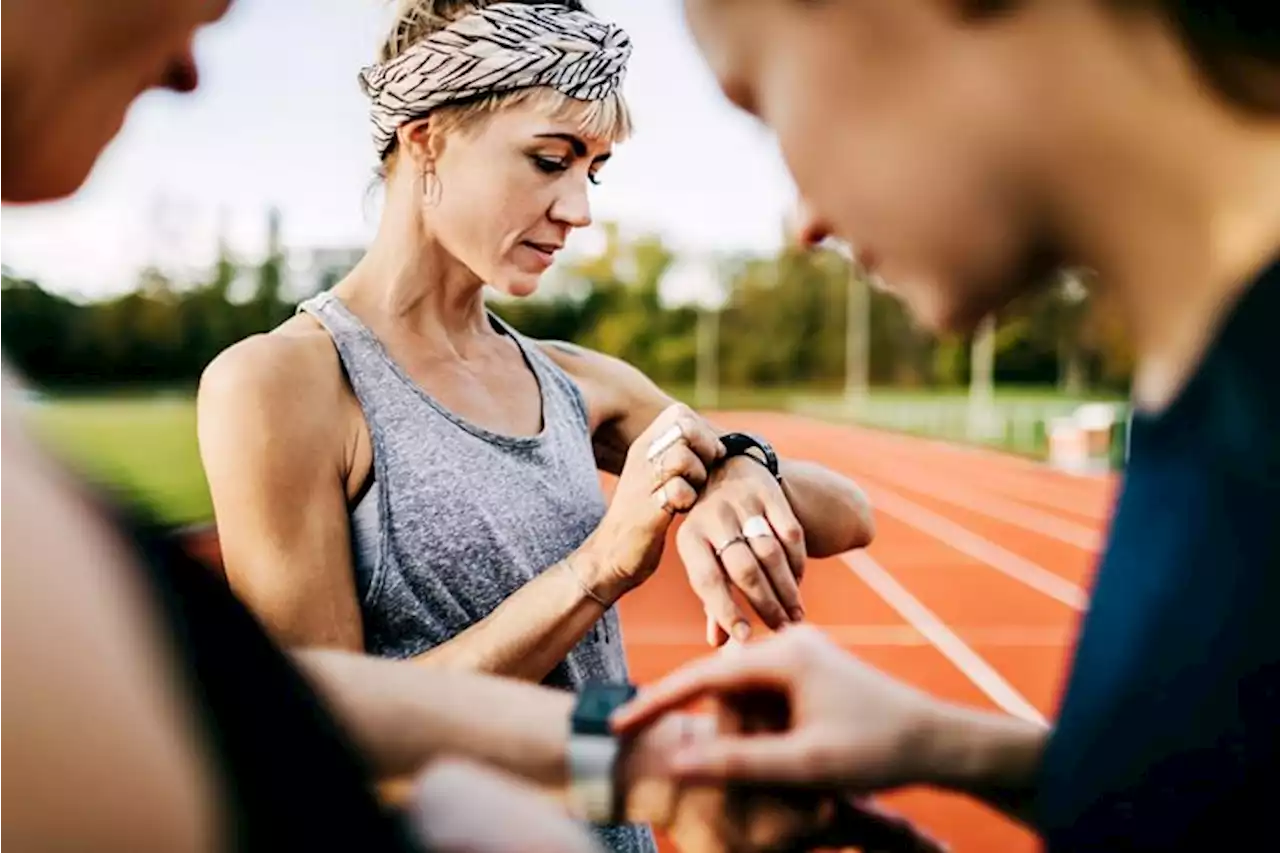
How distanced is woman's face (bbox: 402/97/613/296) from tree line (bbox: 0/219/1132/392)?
17373 mm

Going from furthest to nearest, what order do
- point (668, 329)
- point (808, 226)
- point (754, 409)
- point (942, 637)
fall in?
point (754, 409)
point (668, 329)
point (942, 637)
point (808, 226)

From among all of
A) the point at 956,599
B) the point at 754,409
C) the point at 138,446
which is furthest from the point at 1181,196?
the point at 754,409

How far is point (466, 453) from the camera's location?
136cm

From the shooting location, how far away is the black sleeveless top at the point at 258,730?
0.39 m

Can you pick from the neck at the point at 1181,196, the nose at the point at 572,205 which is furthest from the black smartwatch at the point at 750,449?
the neck at the point at 1181,196

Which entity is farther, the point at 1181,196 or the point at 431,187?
the point at 431,187

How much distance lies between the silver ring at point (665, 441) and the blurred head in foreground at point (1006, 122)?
0.60 m

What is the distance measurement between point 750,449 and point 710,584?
0.24 metres

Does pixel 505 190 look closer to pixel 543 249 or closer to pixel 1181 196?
A: pixel 543 249

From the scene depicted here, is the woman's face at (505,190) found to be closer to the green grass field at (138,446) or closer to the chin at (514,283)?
the chin at (514,283)

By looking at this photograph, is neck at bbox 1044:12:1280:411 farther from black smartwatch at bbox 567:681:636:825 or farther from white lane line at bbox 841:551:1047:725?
white lane line at bbox 841:551:1047:725

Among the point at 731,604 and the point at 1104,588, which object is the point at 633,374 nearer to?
the point at 731,604

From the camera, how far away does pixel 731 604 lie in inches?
46.2

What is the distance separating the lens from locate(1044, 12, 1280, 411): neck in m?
0.58
